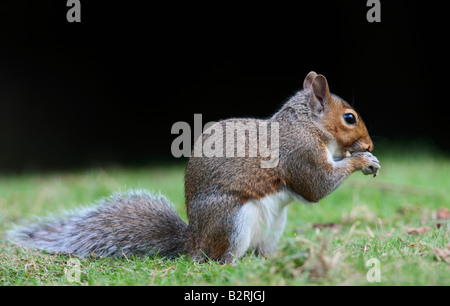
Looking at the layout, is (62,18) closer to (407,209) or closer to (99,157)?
(99,157)

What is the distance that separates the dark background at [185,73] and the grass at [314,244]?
179cm

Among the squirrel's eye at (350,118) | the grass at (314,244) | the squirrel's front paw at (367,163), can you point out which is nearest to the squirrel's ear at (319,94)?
the squirrel's eye at (350,118)

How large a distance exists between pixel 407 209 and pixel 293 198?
1.49 m

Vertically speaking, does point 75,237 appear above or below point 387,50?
below

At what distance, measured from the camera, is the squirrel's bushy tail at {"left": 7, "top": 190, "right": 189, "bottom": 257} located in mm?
2635

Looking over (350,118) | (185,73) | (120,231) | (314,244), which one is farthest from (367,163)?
(185,73)

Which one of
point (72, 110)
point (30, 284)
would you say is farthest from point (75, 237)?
point (72, 110)

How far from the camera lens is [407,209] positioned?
12.3 feet

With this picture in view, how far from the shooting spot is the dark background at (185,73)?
Result: 6.73m

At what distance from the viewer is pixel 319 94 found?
A: 271 cm

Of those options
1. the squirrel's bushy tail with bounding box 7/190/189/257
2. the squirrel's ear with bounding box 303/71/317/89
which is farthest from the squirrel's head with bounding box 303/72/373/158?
the squirrel's bushy tail with bounding box 7/190/189/257

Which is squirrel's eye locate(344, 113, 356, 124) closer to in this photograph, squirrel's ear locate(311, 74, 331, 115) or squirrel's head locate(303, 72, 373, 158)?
squirrel's head locate(303, 72, 373, 158)

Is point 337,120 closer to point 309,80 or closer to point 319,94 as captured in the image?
point 319,94

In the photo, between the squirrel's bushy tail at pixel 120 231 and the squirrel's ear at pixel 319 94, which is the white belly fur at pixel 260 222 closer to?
the squirrel's bushy tail at pixel 120 231
